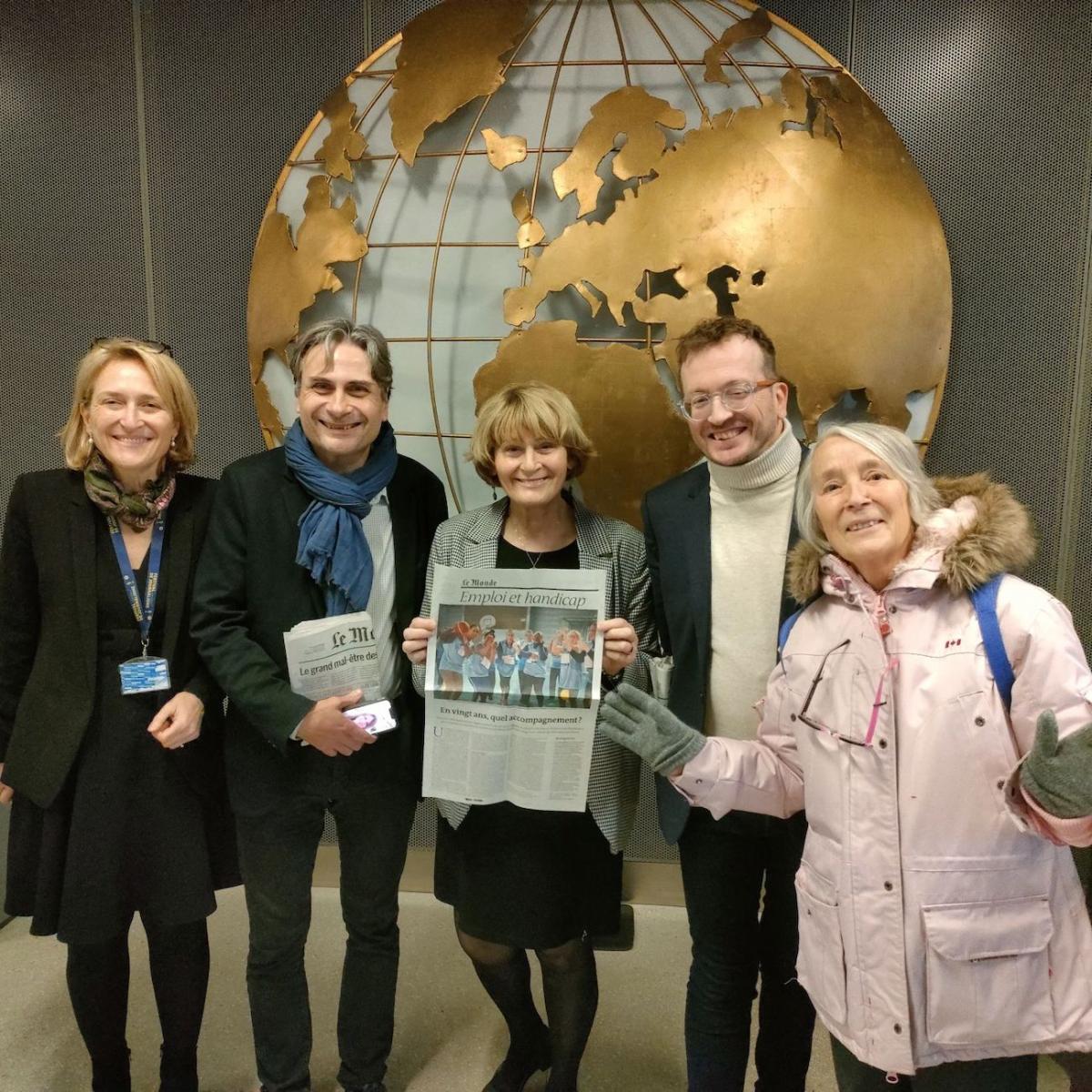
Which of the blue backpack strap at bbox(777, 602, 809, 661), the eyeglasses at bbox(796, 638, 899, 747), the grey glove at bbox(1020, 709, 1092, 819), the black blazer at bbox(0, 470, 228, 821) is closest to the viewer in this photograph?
the grey glove at bbox(1020, 709, 1092, 819)

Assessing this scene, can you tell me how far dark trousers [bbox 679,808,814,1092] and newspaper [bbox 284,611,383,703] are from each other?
1.99ft

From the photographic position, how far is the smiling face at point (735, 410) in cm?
125

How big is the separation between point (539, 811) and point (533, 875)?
0.11m

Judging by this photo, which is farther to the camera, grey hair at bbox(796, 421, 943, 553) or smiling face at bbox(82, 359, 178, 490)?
smiling face at bbox(82, 359, 178, 490)

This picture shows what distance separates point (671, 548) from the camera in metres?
1.32

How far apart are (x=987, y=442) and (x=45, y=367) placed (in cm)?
243

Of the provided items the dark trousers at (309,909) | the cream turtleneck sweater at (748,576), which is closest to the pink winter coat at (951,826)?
the cream turtleneck sweater at (748,576)

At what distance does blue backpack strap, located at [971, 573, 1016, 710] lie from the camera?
3.12ft

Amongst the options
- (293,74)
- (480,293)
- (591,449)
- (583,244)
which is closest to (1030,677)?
(591,449)

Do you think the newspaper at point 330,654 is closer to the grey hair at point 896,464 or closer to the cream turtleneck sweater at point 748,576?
A: the cream turtleneck sweater at point 748,576

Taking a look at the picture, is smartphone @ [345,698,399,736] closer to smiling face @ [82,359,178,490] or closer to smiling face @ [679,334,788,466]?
smiling face @ [82,359,178,490]

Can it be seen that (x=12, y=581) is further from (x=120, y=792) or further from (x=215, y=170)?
(x=215, y=170)

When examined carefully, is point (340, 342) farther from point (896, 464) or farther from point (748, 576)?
point (896, 464)

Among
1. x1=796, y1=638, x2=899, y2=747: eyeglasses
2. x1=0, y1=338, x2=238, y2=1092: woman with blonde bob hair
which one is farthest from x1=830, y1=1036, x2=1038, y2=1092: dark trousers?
x1=0, y1=338, x2=238, y2=1092: woman with blonde bob hair
